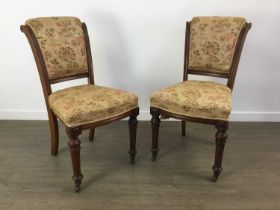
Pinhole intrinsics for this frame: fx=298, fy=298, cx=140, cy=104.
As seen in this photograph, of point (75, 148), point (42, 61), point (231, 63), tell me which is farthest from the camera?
point (231, 63)

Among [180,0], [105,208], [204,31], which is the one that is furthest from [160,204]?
[180,0]

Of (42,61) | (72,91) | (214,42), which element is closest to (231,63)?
(214,42)

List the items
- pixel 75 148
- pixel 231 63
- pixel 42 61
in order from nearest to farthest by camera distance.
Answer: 1. pixel 75 148
2. pixel 42 61
3. pixel 231 63

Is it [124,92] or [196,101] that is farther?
[124,92]

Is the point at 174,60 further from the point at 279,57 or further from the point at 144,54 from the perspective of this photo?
the point at 279,57

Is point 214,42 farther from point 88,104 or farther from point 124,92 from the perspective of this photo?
point 88,104

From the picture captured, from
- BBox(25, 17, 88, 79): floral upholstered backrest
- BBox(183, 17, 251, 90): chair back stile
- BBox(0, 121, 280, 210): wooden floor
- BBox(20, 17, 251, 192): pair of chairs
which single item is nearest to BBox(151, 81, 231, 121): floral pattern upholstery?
BBox(20, 17, 251, 192): pair of chairs

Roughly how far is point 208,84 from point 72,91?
904 millimetres

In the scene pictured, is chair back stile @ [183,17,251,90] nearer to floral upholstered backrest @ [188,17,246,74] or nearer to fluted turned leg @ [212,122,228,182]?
floral upholstered backrest @ [188,17,246,74]

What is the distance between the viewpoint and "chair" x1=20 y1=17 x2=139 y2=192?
5.46ft

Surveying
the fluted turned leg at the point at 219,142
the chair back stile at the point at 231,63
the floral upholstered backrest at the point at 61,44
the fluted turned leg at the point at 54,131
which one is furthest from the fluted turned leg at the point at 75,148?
the chair back stile at the point at 231,63

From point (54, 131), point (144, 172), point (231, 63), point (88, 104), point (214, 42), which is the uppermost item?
point (214, 42)

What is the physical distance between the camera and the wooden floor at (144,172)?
5.54ft

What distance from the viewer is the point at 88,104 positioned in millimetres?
1694
